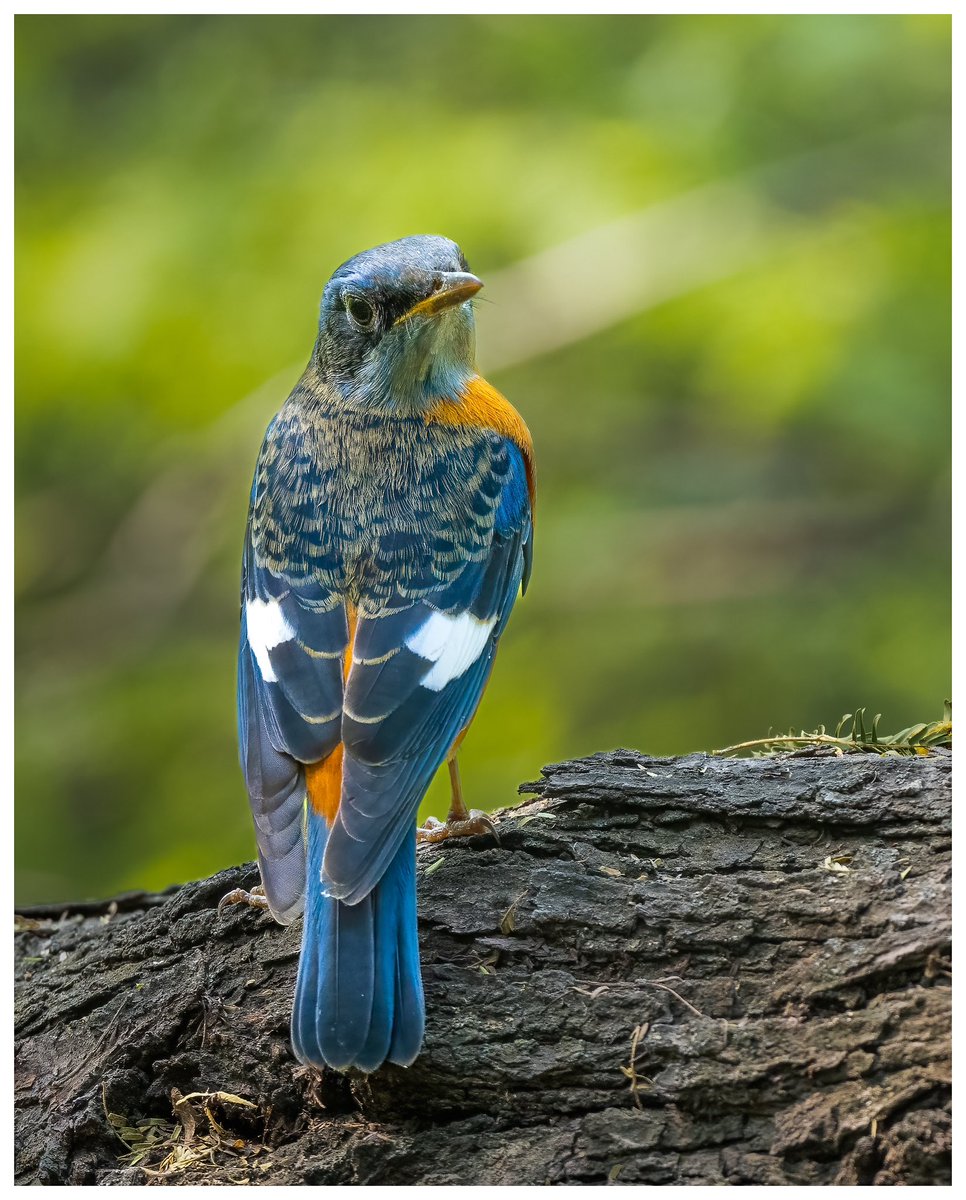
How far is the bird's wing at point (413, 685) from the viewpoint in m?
3.52

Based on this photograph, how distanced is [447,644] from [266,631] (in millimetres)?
582

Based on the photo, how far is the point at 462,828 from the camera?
422 centimetres

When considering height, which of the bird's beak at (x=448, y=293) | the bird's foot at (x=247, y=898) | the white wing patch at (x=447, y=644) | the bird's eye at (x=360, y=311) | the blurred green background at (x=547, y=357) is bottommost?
the bird's foot at (x=247, y=898)

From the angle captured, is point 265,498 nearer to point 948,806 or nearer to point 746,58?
point 948,806

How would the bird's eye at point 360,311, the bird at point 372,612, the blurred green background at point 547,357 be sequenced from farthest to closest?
the blurred green background at point 547,357 → the bird's eye at point 360,311 → the bird at point 372,612

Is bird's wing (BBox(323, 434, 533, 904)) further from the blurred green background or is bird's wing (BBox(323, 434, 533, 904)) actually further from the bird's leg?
the blurred green background

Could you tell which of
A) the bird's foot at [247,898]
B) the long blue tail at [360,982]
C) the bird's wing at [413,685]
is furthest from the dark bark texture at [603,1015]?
the bird's wing at [413,685]

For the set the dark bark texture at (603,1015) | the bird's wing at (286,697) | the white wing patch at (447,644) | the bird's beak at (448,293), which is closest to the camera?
the dark bark texture at (603,1015)

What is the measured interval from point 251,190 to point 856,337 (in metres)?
3.99

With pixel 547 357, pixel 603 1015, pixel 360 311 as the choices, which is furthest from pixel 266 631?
pixel 547 357

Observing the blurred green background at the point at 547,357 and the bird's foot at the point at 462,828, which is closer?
the bird's foot at the point at 462,828

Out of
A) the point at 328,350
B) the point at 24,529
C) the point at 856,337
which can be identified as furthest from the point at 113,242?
the point at 856,337

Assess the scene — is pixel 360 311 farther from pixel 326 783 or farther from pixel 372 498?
pixel 326 783

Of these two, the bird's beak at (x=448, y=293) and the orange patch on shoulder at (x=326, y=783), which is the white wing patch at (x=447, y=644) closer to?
the orange patch on shoulder at (x=326, y=783)
